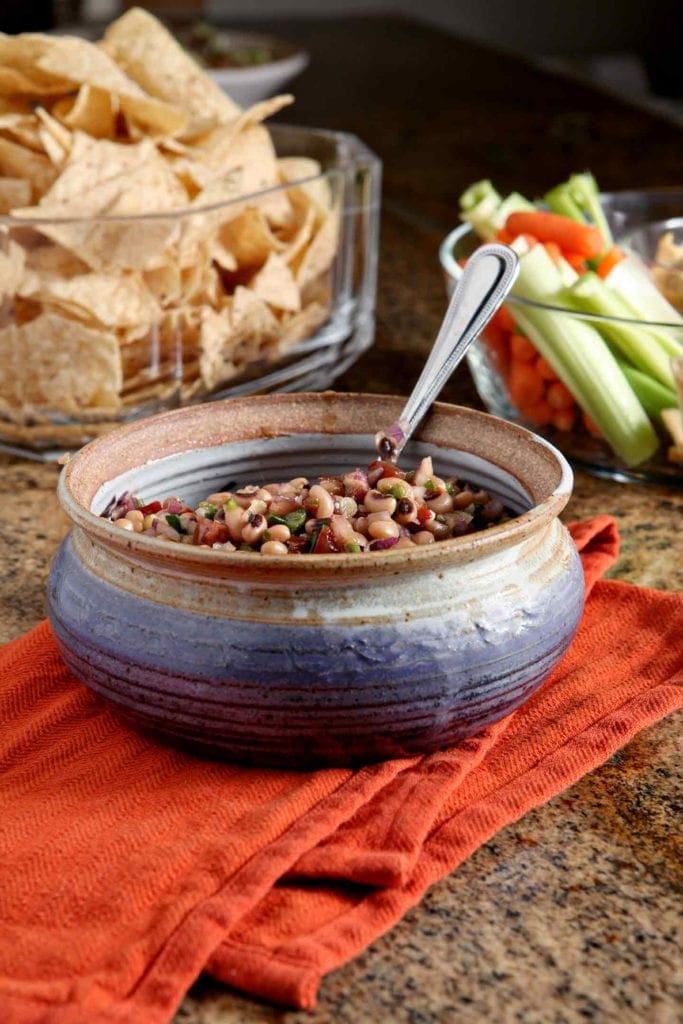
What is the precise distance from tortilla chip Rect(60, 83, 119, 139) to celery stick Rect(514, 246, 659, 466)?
543mm

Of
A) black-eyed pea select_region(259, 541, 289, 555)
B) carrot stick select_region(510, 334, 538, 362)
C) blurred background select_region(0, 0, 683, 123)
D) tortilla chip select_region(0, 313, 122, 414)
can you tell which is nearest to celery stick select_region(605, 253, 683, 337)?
carrot stick select_region(510, 334, 538, 362)

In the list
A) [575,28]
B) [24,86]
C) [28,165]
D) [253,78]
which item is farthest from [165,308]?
[575,28]

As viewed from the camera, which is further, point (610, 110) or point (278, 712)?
point (610, 110)

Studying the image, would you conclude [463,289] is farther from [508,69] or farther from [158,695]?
[508,69]

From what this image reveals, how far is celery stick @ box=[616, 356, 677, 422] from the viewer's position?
160 cm

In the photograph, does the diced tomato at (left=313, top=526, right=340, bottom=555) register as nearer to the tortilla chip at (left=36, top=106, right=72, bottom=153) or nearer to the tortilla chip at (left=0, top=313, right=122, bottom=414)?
the tortilla chip at (left=0, top=313, right=122, bottom=414)

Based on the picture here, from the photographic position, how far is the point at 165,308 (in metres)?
1.65

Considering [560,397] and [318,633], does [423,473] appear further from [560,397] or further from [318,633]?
[560,397]

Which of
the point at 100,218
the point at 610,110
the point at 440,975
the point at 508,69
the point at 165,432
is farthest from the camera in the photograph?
the point at 508,69

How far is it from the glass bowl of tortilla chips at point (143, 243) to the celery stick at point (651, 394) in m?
0.46

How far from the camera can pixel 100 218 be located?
153cm

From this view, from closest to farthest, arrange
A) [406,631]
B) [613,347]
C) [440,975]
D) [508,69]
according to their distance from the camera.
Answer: [440,975] < [406,631] < [613,347] < [508,69]

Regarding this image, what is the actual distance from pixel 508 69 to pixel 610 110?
0.79 m

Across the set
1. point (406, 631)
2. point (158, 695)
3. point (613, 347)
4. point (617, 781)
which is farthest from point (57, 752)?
point (613, 347)
